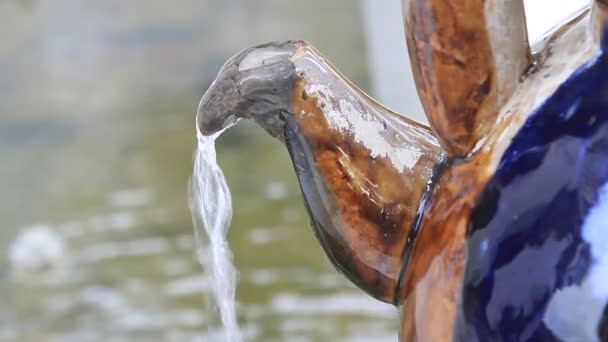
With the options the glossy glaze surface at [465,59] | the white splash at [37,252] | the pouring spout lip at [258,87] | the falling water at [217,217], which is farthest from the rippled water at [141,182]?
the glossy glaze surface at [465,59]

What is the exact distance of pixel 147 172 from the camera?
411cm

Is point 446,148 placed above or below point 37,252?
above

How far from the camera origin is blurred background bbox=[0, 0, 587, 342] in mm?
2598

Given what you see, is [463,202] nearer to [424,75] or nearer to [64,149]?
[424,75]

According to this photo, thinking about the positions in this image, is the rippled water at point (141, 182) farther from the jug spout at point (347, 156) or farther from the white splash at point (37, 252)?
the jug spout at point (347, 156)

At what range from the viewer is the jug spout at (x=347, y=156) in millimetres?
552

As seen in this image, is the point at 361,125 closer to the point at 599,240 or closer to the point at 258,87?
the point at 258,87

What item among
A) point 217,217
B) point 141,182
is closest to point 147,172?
point 141,182

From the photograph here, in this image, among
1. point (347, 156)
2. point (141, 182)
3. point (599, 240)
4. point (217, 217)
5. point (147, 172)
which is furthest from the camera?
point (147, 172)

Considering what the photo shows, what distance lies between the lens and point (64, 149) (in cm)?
480

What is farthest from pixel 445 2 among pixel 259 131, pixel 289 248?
pixel 259 131

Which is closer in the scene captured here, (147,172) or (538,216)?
(538,216)

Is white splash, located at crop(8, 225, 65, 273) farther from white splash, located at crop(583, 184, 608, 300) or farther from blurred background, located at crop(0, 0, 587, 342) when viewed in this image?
white splash, located at crop(583, 184, 608, 300)

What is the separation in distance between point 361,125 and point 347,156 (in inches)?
0.9
